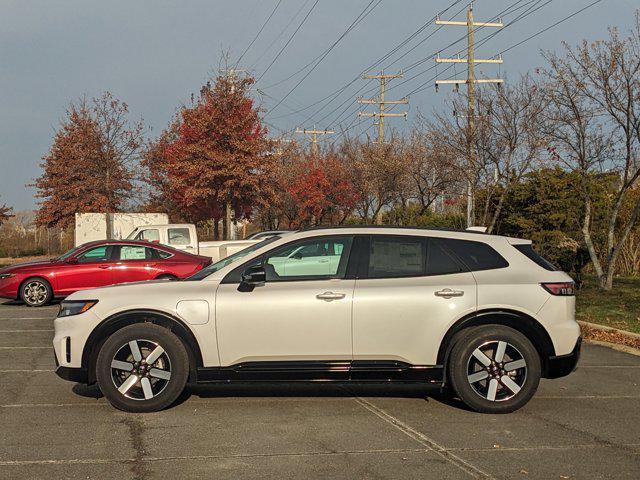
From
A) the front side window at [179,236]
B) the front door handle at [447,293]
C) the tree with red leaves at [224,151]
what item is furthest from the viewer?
the tree with red leaves at [224,151]

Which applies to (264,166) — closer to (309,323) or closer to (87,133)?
(87,133)

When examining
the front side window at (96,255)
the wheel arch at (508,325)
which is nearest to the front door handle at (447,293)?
the wheel arch at (508,325)

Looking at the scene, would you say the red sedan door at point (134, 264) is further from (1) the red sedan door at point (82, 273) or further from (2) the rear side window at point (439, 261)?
(2) the rear side window at point (439, 261)

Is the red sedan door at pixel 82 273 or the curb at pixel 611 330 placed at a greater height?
the red sedan door at pixel 82 273

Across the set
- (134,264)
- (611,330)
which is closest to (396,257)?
(611,330)

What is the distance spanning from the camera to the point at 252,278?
20.9ft

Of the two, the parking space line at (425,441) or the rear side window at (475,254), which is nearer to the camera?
the parking space line at (425,441)

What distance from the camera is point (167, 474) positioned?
193 inches

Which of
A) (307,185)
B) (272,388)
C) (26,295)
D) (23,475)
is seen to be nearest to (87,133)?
(307,185)

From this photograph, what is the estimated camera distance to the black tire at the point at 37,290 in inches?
615

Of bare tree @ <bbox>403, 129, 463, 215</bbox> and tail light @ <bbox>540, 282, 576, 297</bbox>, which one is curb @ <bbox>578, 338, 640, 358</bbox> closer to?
tail light @ <bbox>540, 282, 576, 297</bbox>

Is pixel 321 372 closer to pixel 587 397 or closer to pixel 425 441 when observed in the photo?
pixel 425 441

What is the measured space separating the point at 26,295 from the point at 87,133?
53.1 ft

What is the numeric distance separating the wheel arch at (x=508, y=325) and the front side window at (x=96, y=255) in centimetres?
1106
